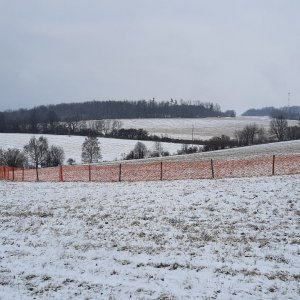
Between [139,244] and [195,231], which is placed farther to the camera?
[195,231]

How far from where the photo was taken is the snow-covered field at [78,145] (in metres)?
117

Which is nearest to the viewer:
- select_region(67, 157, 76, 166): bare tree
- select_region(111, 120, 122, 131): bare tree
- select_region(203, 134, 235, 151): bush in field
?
select_region(203, 134, 235, 151): bush in field

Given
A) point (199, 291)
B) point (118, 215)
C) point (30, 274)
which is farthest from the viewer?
point (118, 215)

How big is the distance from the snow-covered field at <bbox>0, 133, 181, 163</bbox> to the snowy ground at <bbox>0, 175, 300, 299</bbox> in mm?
91022

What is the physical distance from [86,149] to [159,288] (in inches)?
4370

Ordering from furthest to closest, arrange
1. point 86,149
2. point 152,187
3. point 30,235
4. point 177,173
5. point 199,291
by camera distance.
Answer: point 86,149
point 177,173
point 152,187
point 30,235
point 199,291

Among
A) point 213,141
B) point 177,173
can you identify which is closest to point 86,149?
point 213,141

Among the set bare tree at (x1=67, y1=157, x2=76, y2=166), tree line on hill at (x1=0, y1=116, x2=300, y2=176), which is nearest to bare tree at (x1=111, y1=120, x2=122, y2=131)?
tree line on hill at (x1=0, y1=116, x2=300, y2=176)

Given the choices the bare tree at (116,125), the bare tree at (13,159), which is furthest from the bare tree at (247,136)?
the bare tree at (13,159)

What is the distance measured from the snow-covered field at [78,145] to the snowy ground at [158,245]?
91.0m

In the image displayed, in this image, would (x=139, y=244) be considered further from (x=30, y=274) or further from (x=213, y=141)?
(x=213, y=141)

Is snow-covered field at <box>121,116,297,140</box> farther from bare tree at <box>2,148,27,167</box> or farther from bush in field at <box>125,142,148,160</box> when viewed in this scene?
bare tree at <box>2,148,27,167</box>

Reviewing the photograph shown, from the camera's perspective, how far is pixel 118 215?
667 inches

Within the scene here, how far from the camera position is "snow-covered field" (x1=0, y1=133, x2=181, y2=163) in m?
117
